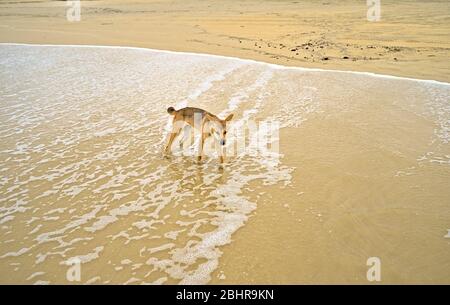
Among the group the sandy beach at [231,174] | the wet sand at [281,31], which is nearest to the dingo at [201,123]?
the sandy beach at [231,174]

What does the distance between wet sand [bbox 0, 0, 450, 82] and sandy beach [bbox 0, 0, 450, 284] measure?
0.34m

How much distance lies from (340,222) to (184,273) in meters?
2.18

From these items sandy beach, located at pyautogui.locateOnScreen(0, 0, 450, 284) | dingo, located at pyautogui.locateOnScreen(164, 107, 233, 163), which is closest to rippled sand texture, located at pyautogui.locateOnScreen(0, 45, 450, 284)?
sandy beach, located at pyautogui.locateOnScreen(0, 0, 450, 284)

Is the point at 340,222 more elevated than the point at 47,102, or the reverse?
the point at 47,102

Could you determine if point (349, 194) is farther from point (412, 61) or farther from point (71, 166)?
point (412, 61)

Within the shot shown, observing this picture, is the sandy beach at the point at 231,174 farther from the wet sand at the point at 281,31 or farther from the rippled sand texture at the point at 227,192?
the wet sand at the point at 281,31

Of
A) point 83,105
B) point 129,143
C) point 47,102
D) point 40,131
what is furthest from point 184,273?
point 47,102

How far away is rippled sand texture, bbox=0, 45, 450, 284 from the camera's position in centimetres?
Answer: 389

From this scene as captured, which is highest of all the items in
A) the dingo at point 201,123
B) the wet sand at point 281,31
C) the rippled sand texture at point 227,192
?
the wet sand at point 281,31

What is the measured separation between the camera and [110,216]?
15.4 ft

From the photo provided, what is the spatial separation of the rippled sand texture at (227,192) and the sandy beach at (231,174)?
25 mm

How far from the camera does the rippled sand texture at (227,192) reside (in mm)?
3887

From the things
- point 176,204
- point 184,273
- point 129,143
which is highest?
point 129,143

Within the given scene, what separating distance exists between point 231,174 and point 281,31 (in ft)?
51.9
